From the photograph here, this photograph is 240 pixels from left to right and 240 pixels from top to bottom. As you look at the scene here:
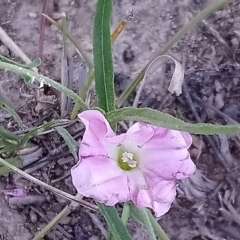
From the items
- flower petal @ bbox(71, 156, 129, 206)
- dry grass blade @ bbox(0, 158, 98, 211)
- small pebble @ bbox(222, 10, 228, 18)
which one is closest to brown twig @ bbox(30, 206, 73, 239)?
dry grass blade @ bbox(0, 158, 98, 211)

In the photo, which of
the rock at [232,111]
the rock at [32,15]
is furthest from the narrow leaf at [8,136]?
the rock at [232,111]

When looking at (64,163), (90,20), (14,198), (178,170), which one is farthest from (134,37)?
(178,170)

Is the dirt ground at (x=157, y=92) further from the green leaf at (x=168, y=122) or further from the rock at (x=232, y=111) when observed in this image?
the green leaf at (x=168, y=122)

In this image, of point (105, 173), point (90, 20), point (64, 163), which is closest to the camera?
point (105, 173)

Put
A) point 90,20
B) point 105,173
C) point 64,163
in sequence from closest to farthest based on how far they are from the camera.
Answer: point 105,173
point 64,163
point 90,20

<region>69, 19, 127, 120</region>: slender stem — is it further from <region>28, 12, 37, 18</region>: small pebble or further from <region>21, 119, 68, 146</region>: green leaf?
<region>28, 12, 37, 18</region>: small pebble

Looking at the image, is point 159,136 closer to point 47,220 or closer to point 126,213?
point 126,213

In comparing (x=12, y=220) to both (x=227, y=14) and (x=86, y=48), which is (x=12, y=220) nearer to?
(x=86, y=48)

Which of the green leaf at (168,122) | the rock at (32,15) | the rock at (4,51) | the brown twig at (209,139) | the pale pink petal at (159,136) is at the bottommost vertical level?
the brown twig at (209,139)
